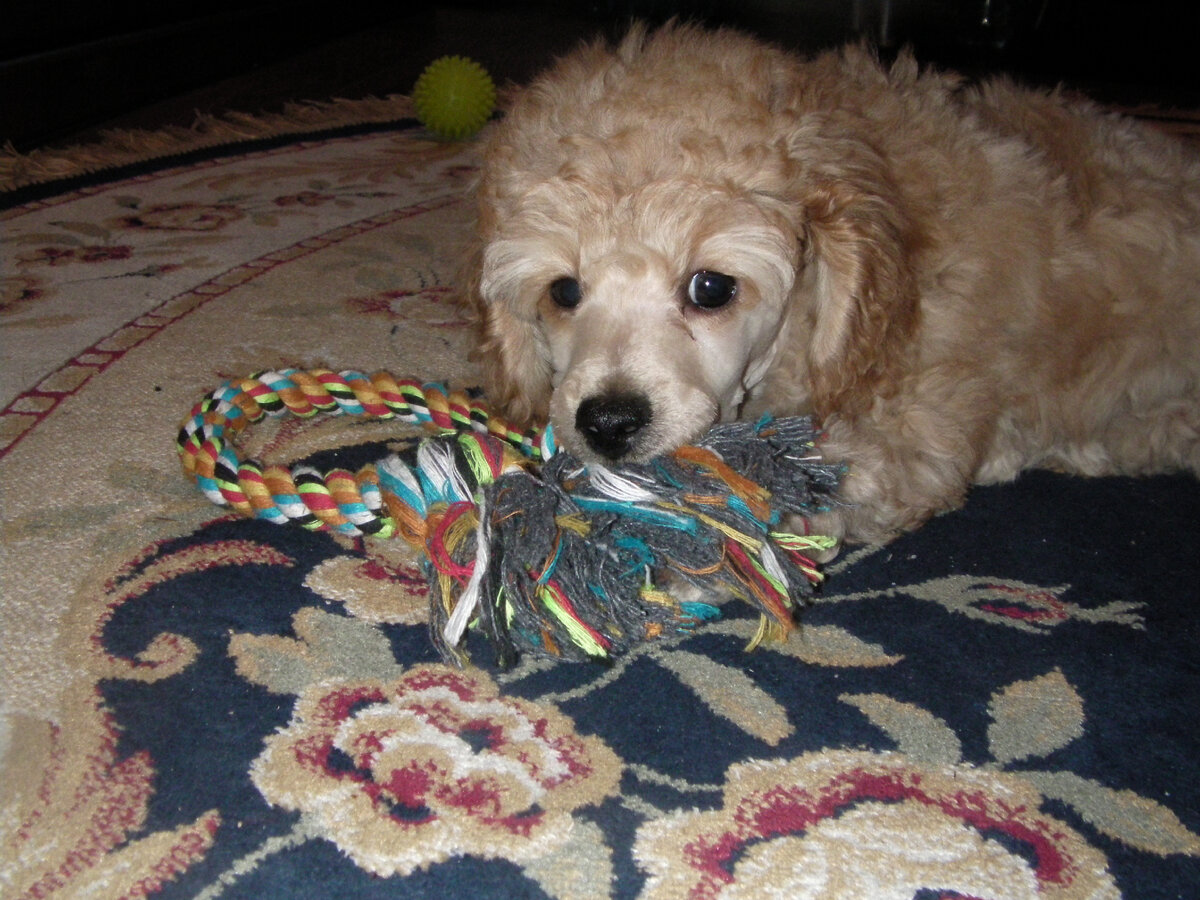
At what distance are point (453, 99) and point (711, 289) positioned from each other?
9.82ft

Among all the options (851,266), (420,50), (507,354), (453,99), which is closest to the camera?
(851,266)

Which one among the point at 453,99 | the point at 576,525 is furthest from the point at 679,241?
the point at 453,99

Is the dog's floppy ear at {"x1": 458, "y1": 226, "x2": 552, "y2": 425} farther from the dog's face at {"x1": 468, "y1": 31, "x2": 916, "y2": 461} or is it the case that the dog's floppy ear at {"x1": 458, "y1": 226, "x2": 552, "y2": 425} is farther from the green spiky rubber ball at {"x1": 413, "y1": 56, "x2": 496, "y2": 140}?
the green spiky rubber ball at {"x1": 413, "y1": 56, "x2": 496, "y2": 140}

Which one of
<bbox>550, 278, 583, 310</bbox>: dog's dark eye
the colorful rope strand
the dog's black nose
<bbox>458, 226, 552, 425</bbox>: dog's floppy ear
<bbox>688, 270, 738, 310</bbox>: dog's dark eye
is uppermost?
<bbox>688, 270, 738, 310</bbox>: dog's dark eye

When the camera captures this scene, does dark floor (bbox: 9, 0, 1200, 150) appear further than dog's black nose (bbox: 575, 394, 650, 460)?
Yes

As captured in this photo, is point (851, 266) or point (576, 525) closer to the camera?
point (576, 525)

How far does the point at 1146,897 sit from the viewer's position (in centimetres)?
115

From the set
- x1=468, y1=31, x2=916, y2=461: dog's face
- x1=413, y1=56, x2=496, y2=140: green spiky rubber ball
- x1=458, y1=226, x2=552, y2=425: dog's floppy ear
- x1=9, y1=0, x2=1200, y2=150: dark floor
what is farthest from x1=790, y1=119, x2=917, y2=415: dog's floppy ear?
x1=9, y1=0, x2=1200, y2=150: dark floor

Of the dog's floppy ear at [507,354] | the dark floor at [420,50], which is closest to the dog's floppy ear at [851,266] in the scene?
the dog's floppy ear at [507,354]

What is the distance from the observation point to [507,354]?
2.00 metres

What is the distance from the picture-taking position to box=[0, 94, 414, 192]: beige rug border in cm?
358

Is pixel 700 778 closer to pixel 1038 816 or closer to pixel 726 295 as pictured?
pixel 1038 816

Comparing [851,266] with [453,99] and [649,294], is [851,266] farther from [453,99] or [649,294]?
[453,99]

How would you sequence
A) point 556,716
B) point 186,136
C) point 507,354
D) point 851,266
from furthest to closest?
point 186,136 → point 507,354 → point 851,266 → point 556,716
